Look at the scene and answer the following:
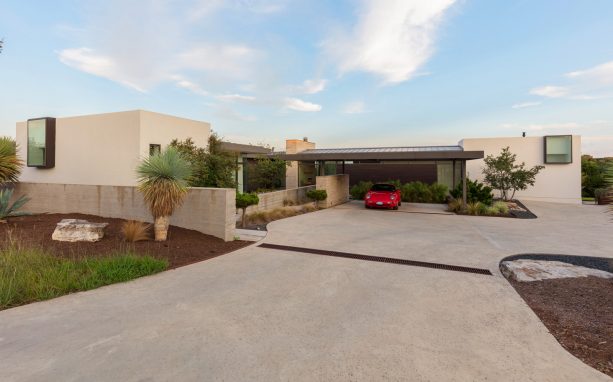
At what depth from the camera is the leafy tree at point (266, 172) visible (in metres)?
17.2

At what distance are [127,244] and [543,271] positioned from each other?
8.87 m

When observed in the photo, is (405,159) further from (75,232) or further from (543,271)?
(75,232)

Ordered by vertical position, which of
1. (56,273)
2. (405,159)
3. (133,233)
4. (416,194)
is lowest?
(56,273)

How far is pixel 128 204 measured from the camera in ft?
30.5

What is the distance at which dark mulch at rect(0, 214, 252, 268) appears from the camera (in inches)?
236

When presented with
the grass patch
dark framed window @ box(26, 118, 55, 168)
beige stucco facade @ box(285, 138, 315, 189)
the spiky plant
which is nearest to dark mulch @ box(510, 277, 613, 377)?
the grass patch

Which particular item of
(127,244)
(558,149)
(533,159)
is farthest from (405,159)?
(127,244)

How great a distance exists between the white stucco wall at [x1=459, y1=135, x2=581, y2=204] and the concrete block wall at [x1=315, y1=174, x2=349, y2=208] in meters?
9.49

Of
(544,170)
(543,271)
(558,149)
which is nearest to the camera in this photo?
(543,271)

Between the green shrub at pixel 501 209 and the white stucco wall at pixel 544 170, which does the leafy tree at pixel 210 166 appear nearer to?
the green shrub at pixel 501 209

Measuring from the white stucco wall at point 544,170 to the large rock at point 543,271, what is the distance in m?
15.3

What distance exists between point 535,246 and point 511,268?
290cm

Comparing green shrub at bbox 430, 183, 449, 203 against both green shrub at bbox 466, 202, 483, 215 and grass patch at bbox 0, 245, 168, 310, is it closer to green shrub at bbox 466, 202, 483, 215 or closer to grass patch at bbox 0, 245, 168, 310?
green shrub at bbox 466, 202, 483, 215

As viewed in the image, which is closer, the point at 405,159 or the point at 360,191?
the point at 405,159
